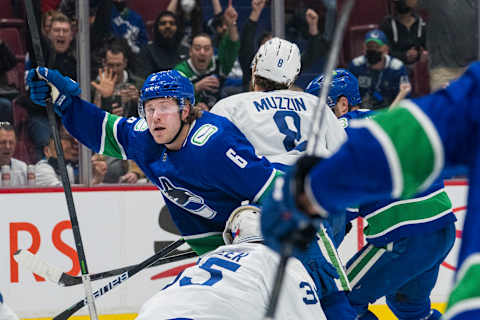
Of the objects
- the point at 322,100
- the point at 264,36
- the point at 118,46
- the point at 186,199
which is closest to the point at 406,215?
the point at 186,199

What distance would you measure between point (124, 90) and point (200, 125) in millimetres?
2194

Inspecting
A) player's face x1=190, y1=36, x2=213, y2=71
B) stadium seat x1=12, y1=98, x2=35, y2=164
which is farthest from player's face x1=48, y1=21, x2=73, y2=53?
player's face x1=190, y1=36, x2=213, y2=71

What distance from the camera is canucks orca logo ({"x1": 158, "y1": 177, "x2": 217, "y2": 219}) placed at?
2787 mm

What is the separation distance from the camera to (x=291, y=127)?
2.82m

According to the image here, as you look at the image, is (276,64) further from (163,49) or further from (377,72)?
(377,72)

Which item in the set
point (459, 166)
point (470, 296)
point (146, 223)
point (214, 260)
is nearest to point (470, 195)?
point (459, 166)

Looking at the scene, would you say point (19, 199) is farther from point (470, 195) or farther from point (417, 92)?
point (470, 195)

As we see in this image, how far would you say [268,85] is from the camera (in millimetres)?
2963

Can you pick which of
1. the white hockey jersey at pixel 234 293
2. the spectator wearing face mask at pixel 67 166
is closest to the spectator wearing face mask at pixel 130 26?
the spectator wearing face mask at pixel 67 166

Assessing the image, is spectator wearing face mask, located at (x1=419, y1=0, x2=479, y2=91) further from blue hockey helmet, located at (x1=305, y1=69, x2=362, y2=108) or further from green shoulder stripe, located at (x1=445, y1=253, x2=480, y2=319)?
green shoulder stripe, located at (x1=445, y1=253, x2=480, y2=319)

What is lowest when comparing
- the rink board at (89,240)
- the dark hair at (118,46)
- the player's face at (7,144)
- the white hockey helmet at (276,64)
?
the rink board at (89,240)

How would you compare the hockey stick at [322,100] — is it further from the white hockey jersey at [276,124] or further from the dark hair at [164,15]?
the dark hair at [164,15]

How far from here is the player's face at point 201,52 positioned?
4945 mm

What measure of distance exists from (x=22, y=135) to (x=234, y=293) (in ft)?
9.32
